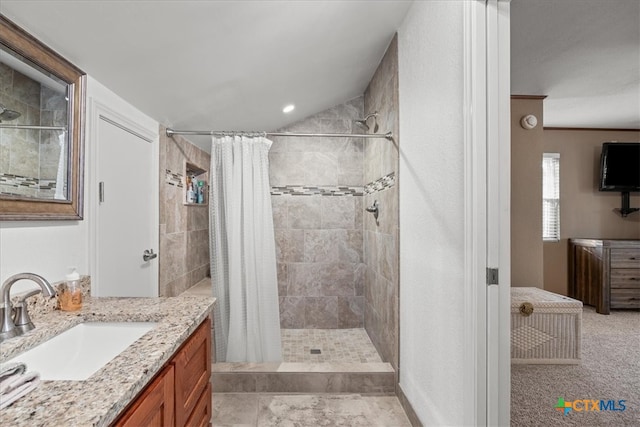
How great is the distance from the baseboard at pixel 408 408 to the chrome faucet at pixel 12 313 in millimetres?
1803

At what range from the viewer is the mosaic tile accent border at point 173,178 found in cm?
238

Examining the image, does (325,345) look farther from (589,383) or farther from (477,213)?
(477,213)

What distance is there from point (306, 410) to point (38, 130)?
2.00 meters

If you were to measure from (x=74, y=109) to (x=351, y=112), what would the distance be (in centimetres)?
246

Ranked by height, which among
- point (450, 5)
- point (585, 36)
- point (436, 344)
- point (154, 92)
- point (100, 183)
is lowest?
point (436, 344)

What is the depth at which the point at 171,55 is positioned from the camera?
5.16 ft

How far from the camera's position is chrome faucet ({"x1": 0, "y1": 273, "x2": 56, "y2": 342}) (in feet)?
3.13

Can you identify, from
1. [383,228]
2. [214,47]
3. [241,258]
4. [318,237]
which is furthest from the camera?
[318,237]

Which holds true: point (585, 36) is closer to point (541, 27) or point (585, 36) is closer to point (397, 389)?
point (541, 27)

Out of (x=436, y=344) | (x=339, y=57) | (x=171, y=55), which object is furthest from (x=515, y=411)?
(x=171, y=55)

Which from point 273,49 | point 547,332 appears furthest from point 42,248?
point 547,332

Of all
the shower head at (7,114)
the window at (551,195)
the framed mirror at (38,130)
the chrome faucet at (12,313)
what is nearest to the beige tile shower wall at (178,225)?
the framed mirror at (38,130)

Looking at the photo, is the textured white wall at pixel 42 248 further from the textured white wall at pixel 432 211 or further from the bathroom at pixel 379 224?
the textured white wall at pixel 432 211

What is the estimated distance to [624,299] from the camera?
2.89 m
